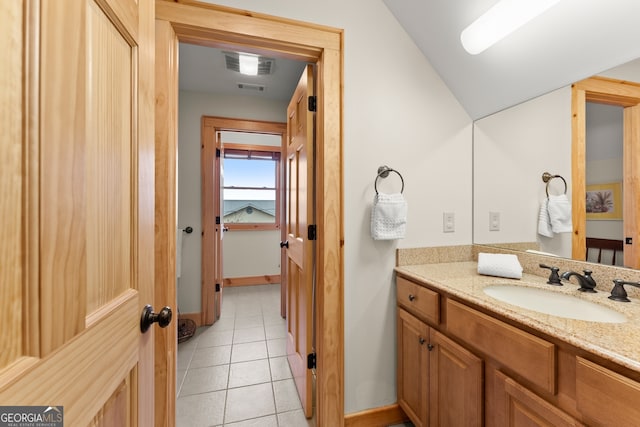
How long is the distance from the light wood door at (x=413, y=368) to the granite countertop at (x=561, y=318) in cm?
26

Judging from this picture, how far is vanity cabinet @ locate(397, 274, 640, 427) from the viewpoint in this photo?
66 centimetres

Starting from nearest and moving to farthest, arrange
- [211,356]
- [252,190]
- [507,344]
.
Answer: [507,344]
[211,356]
[252,190]

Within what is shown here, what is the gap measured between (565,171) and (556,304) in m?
0.66

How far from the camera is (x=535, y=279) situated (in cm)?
133

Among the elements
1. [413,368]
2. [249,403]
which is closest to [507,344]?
[413,368]

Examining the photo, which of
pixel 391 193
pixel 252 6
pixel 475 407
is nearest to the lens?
pixel 475 407

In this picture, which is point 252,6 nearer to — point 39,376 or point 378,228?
point 378,228

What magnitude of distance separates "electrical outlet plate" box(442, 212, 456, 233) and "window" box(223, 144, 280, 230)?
321 cm

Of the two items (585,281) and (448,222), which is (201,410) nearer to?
(448,222)

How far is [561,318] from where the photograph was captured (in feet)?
Result: 2.73

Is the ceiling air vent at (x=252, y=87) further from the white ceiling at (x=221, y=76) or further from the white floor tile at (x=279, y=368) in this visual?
the white floor tile at (x=279, y=368)

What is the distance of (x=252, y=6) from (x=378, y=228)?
4.21 feet

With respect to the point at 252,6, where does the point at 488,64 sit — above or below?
below

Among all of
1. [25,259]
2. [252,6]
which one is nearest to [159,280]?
[25,259]
